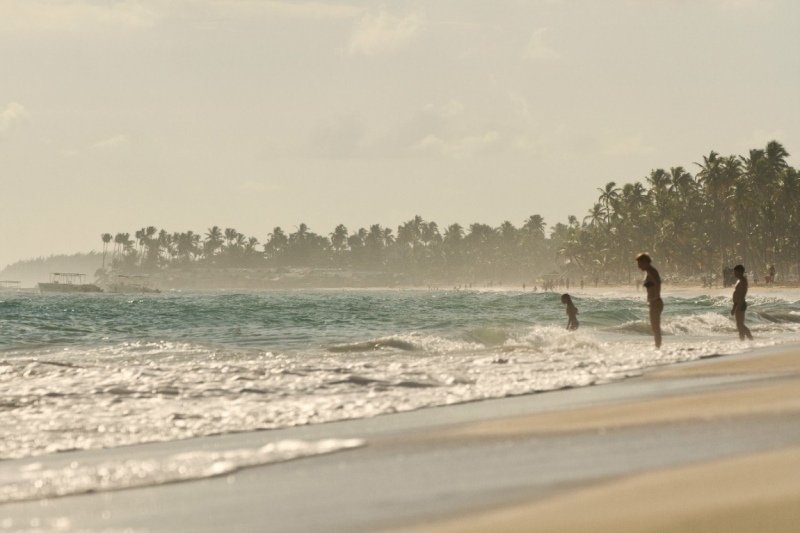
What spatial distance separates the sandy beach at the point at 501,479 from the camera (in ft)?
12.2

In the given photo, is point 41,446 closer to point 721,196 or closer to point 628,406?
point 628,406

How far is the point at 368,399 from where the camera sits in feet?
29.4

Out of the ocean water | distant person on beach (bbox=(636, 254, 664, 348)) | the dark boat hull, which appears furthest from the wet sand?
the dark boat hull

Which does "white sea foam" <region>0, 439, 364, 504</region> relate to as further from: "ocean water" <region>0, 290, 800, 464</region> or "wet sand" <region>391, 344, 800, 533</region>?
"wet sand" <region>391, 344, 800, 533</region>

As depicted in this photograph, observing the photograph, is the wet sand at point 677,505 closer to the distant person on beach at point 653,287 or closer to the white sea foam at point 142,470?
the white sea foam at point 142,470

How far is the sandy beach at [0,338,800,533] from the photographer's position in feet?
12.2

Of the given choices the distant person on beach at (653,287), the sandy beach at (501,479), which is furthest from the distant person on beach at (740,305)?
the sandy beach at (501,479)

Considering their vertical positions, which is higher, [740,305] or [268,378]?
[740,305]

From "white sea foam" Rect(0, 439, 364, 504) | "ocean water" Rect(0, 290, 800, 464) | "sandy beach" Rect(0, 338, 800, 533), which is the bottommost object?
"ocean water" Rect(0, 290, 800, 464)

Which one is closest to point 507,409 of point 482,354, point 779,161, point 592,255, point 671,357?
point 671,357

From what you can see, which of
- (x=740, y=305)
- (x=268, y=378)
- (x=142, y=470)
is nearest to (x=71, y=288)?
(x=740, y=305)

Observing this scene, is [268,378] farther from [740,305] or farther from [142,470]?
[740,305]

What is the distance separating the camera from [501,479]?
452 centimetres

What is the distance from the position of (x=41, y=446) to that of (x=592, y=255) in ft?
469
